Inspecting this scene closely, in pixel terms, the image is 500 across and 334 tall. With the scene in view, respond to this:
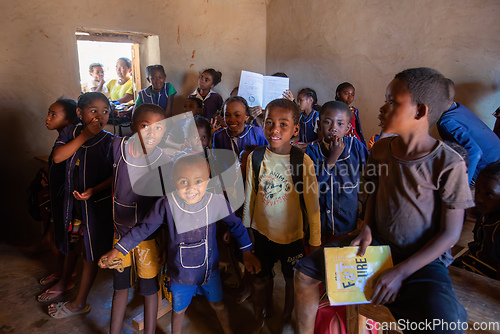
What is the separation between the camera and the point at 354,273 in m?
1.28

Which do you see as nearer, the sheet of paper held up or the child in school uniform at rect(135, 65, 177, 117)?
the sheet of paper held up

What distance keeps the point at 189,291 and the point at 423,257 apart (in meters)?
1.20

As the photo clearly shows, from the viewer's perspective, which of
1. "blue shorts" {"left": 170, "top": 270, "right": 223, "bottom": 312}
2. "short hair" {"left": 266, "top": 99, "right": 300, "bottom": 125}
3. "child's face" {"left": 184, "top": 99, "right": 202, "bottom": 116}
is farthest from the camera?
"child's face" {"left": 184, "top": 99, "right": 202, "bottom": 116}

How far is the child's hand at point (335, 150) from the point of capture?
1.97m

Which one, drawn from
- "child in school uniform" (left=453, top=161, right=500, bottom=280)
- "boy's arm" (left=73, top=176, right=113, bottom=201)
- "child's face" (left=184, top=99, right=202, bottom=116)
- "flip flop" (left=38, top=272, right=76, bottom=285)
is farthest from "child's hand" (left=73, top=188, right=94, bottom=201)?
"child in school uniform" (left=453, top=161, right=500, bottom=280)

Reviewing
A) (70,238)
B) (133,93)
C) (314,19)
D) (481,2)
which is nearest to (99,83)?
(133,93)

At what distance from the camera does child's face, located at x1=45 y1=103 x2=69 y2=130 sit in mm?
2297

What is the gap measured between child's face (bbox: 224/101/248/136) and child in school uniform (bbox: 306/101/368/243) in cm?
69

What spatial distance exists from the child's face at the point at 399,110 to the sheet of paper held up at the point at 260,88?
2321mm

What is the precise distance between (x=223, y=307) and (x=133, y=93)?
3.70m

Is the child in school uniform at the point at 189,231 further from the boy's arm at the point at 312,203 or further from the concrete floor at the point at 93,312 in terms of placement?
the concrete floor at the point at 93,312

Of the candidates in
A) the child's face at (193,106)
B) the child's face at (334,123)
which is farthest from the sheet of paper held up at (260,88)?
the child's face at (334,123)

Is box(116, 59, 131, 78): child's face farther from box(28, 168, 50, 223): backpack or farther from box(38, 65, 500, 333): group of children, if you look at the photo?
box(38, 65, 500, 333): group of children

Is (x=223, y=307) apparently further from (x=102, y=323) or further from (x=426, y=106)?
(x=426, y=106)
